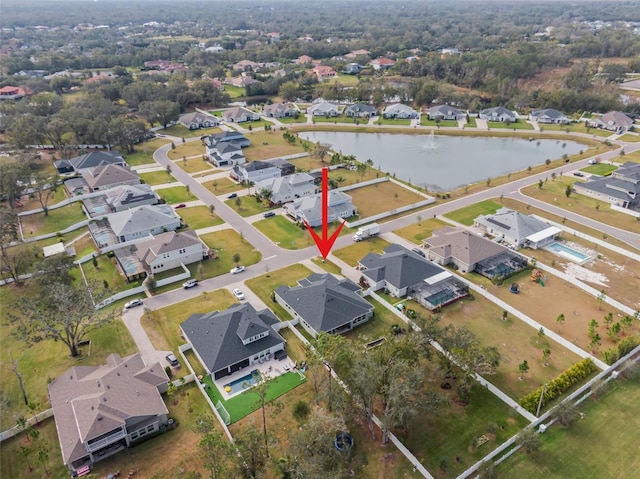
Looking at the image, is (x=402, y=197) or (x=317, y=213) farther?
(x=402, y=197)

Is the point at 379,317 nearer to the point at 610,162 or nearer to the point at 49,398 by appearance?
the point at 49,398

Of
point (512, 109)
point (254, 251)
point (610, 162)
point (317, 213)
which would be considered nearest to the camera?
point (254, 251)

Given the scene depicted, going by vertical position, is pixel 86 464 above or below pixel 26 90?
below

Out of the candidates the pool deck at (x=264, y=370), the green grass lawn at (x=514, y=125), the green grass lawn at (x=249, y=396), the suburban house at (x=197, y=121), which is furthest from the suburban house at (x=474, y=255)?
the suburban house at (x=197, y=121)

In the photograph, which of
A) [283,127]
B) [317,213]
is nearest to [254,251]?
[317,213]

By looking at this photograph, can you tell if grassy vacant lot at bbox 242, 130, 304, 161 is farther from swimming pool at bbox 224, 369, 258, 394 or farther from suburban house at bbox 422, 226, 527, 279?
swimming pool at bbox 224, 369, 258, 394

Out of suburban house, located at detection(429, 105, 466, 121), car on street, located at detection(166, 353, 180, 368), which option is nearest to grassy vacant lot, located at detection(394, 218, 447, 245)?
car on street, located at detection(166, 353, 180, 368)
